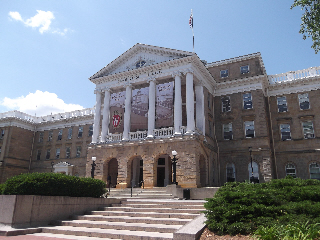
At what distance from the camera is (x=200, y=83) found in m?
30.7

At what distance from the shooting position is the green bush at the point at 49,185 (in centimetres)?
1255

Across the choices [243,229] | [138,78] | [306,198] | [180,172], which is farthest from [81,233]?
[138,78]

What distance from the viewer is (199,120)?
2966 centimetres

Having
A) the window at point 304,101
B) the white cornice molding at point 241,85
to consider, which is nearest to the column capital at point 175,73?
the white cornice molding at point 241,85

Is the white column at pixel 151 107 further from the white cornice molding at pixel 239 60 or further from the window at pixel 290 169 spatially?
the window at pixel 290 169

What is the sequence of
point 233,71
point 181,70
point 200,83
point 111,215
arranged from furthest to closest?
point 233,71 → point 200,83 → point 181,70 → point 111,215

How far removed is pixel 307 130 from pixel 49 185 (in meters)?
28.8

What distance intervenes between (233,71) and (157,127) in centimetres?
1391

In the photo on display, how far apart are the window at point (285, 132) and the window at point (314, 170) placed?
3871mm

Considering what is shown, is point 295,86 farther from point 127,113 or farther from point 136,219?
point 136,219

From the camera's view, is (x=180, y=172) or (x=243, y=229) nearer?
(x=243, y=229)

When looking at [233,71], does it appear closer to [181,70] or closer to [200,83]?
[200,83]

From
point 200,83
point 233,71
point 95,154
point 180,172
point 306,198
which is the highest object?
point 233,71

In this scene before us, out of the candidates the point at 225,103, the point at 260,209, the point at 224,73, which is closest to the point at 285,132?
the point at 225,103
